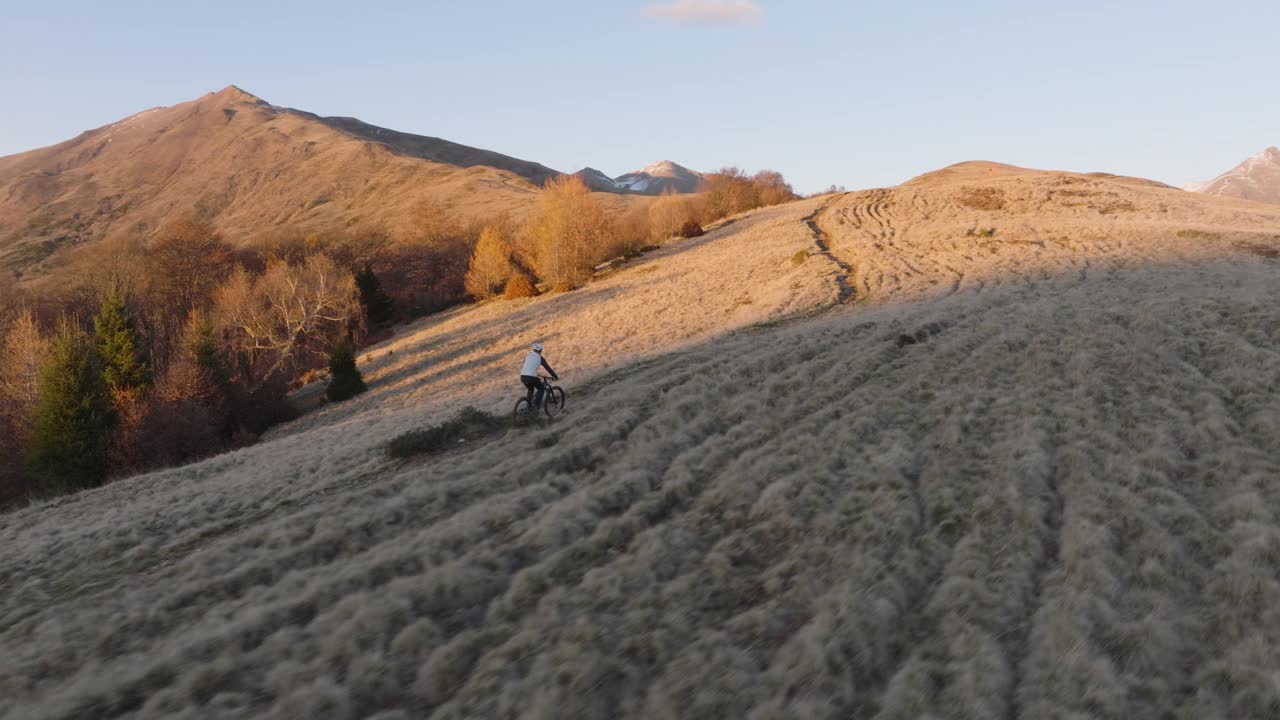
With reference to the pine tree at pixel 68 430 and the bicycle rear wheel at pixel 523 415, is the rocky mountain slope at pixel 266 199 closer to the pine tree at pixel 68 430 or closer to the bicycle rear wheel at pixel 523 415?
the pine tree at pixel 68 430

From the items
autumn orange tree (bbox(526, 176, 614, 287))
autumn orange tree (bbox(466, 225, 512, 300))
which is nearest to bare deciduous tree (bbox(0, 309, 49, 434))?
autumn orange tree (bbox(466, 225, 512, 300))

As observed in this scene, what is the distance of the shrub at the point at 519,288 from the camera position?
50.5 meters

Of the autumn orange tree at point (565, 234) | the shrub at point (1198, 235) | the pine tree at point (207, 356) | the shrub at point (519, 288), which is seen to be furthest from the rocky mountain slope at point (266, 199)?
the shrub at point (1198, 235)

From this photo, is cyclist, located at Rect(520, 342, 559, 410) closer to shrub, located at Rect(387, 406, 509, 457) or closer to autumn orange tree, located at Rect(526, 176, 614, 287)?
shrub, located at Rect(387, 406, 509, 457)

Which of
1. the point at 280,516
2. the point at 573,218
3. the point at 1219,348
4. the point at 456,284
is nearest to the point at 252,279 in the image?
the point at 456,284

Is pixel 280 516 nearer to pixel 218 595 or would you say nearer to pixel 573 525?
pixel 218 595

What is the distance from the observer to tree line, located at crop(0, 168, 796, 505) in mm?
28078

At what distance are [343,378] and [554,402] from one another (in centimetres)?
2389

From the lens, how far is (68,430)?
26969 millimetres

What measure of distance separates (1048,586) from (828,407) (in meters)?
6.57

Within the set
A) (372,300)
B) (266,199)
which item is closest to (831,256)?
(372,300)

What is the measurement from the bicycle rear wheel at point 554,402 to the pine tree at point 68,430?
70.8 ft

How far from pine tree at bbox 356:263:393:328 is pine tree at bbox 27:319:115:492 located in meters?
28.7

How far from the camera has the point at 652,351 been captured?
88.1 ft
